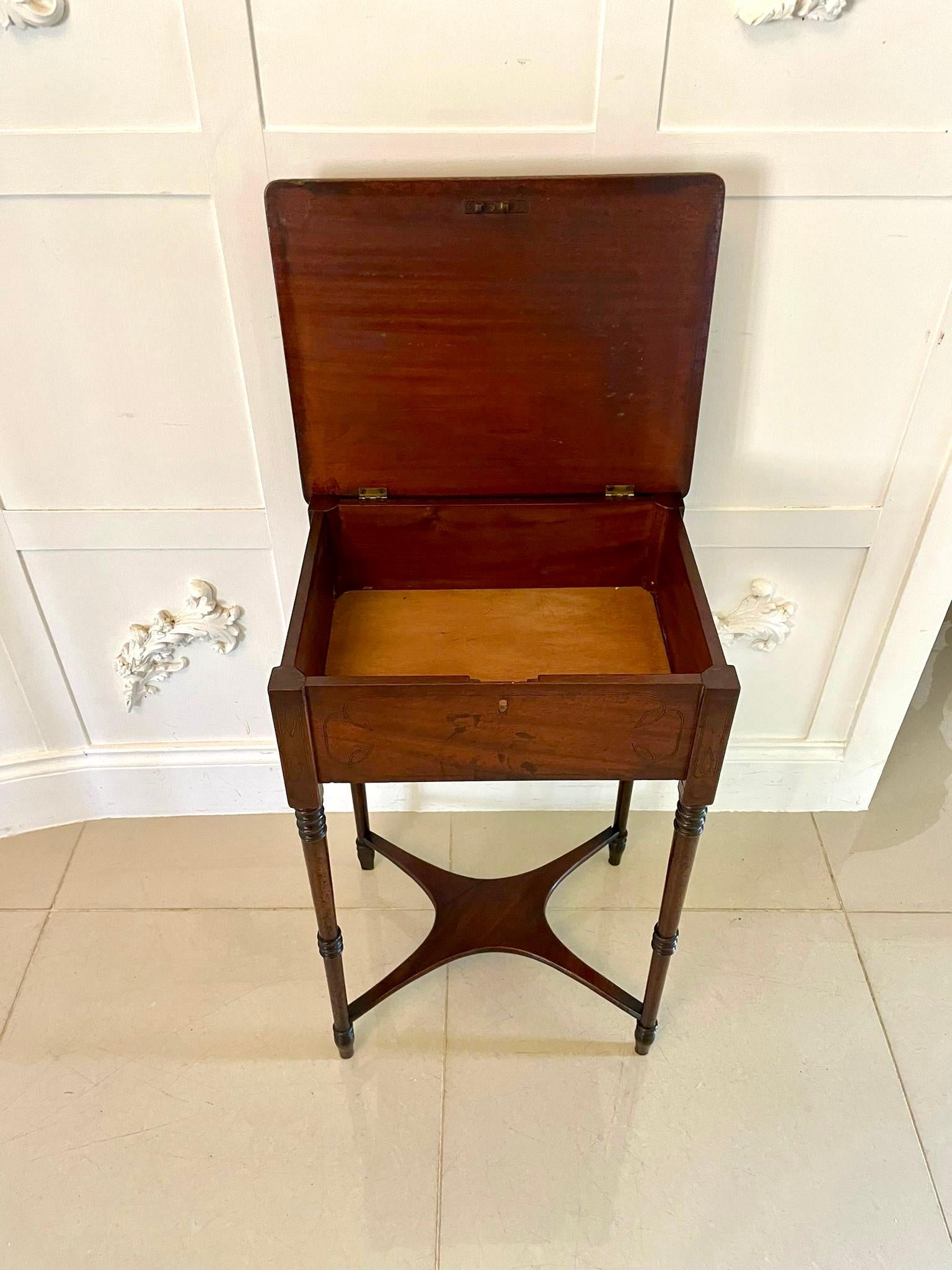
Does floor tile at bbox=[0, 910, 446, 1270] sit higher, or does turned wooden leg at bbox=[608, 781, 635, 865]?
turned wooden leg at bbox=[608, 781, 635, 865]

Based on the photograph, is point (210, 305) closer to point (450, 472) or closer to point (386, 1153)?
point (450, 472)

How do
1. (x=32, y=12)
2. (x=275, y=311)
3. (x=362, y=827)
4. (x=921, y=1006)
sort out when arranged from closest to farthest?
(x=32, y=12) < (x=275, y=311) < (x=921, y=1006) < (x=362, y=827)

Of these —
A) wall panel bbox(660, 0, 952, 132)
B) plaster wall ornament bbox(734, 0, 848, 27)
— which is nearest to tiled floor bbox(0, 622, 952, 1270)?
wall panel bbox(660, 0, 952, 132)

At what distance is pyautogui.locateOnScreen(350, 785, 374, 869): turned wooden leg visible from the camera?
1.63m

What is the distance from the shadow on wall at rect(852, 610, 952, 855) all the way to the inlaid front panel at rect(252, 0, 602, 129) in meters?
1.35

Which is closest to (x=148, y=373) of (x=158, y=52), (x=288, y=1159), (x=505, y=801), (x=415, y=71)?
(x=158, y=52)

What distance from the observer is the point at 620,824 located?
1656mm

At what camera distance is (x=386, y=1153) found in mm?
1323

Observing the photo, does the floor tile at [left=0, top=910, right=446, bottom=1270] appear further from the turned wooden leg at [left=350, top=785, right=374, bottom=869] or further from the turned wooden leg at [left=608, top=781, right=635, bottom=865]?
the turned wooden leg at [left=608, top=781, right=635, bottom=865]

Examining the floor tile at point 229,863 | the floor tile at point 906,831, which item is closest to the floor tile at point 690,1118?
the floor tile at point 906,831

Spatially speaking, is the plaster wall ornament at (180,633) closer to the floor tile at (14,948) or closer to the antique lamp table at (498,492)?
the antique lamp table at (498,492)

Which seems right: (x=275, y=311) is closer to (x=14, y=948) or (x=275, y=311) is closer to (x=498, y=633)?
(x=498, y=633)

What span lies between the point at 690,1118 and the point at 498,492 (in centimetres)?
95

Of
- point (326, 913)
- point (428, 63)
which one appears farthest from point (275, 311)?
point (326, 913)
